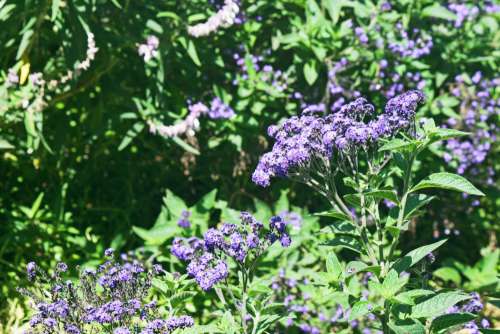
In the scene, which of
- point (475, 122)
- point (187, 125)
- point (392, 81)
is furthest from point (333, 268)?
point (475, 122)

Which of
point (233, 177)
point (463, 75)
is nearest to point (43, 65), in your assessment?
point (233, 177)

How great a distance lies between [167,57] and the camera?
14.1ft

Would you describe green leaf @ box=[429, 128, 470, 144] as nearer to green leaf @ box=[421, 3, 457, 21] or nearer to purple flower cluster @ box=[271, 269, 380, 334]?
purple flower cluster @ box=[271, 269, 380, 334]

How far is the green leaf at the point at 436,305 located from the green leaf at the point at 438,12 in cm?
250

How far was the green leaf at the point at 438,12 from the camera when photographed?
4.74 meters

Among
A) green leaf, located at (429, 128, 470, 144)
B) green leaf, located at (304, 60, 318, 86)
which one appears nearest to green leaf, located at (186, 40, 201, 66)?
green leaf, located at (304, 60, 318, 86)

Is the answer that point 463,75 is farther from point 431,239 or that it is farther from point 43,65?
point 43,65

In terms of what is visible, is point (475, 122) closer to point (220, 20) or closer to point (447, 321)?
point (220, 20)

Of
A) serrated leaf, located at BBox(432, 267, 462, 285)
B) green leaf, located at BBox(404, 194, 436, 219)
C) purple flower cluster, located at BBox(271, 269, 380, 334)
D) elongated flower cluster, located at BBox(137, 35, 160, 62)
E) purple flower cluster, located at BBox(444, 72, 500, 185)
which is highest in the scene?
A: elongated flower cluster, located at BBox(137, 35, 160, 62)

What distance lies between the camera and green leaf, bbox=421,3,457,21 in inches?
187

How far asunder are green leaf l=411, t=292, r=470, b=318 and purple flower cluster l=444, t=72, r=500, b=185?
2.15 m

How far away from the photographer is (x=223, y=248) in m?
2.68

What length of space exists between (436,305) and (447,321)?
0.14m

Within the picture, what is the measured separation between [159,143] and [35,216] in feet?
2.94
